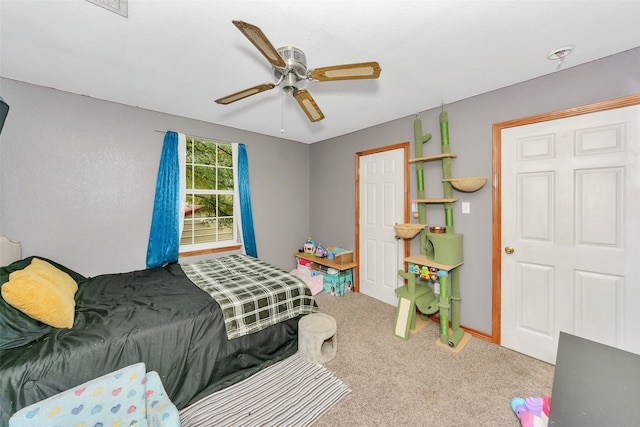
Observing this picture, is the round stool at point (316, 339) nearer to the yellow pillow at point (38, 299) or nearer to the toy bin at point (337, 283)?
the toy bin at point (337, 283)

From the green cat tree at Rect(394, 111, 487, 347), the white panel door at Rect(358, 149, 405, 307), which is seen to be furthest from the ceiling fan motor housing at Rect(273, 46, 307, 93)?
the white panel door at Rect(358, 149, 405, 307)

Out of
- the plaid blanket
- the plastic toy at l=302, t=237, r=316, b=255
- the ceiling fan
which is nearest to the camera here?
the ceiling fan

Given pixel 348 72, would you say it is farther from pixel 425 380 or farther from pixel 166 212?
pixel 166 212

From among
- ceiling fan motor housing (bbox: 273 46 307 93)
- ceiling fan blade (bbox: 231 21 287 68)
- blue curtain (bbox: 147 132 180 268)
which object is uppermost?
ceiling fan motor housing (bbox: 273 46 307 93)

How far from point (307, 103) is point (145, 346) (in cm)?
197

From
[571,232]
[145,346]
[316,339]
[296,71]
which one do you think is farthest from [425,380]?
[296,71]

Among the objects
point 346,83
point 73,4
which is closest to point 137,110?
point 73,4

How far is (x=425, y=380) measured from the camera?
73.6 inches

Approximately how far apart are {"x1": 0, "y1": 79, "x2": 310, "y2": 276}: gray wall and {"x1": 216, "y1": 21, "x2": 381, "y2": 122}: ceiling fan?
1.75 m

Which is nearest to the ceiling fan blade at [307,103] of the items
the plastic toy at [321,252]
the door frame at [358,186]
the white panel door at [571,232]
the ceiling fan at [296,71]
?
the ceiling fan at [296,71]

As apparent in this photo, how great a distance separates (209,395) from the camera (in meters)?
1.74

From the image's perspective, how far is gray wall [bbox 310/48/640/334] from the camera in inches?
70.7

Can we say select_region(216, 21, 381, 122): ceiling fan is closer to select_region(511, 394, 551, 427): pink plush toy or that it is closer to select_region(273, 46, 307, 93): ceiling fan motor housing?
select_region(273, 46, 307, 93): ceiling fan motor housing

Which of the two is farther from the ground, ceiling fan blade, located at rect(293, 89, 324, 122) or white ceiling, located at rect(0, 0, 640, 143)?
white ceiling, located at rect(0, 0, 640, 143)
